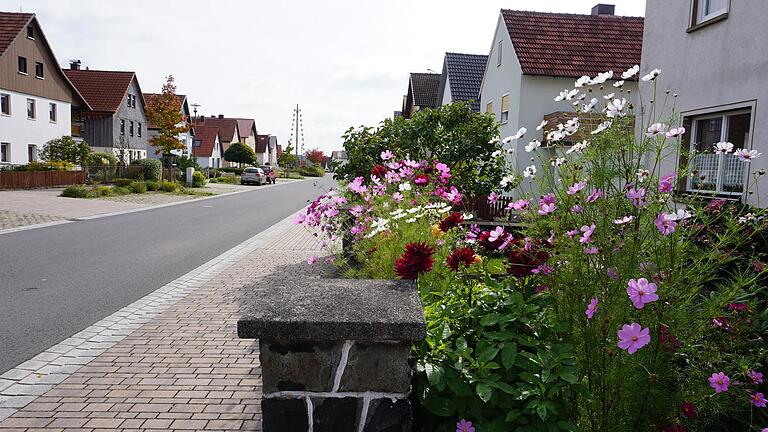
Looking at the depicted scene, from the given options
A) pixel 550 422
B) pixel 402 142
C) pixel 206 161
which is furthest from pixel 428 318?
pixel 206 161

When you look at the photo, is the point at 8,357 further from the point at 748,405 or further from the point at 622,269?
the point at 748,405

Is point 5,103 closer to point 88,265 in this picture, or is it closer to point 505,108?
point 505,108

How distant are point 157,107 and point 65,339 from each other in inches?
1392

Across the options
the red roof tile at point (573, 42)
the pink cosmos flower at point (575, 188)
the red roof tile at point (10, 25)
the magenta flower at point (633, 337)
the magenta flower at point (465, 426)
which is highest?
the red roof tile at point (10, 25)

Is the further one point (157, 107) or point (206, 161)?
point (206, 161)

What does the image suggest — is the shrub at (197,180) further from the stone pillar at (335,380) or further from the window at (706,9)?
the stone pillar at (335,380)

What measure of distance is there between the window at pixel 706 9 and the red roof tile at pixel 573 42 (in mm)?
10677

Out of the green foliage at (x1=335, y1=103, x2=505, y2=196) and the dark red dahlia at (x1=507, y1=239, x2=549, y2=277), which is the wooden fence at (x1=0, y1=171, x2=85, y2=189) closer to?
the green foliage at (x1=335, y1=103, x2=505, y2=196)

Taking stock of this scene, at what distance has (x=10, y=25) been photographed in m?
35.5

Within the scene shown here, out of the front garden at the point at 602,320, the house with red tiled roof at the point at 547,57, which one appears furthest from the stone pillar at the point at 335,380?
the house with red tiled roof at the point at 547,57

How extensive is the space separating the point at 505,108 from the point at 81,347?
2005 centimetres

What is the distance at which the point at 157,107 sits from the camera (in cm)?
3809

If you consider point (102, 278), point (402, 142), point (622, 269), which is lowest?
point (102, 278)

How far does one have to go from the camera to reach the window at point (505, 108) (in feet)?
75.2
